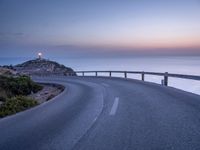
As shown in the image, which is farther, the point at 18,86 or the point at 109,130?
the point at 18,86

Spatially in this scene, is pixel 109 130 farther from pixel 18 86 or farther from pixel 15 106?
pixel 18 86

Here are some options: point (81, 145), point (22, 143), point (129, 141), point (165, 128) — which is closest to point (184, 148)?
point (129, 141)

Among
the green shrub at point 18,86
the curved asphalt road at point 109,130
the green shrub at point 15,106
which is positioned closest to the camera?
the curved asphalt road at point 109,130

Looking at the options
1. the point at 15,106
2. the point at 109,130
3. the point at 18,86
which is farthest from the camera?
the point at 18,86

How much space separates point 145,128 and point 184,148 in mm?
1708

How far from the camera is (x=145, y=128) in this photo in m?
6.78

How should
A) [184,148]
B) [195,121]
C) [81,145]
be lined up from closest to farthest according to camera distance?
[184,148] < [81,145] < [195,121]

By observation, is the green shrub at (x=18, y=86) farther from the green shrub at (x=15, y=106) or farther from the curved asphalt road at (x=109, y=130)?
the curved asphalt road at (x=109, y=130)

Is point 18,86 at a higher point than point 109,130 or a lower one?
higher

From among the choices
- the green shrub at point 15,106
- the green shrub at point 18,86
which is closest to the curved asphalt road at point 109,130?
the green shrub at point 15,106

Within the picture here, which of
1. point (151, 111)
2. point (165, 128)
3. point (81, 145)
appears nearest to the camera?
point (81, 145)

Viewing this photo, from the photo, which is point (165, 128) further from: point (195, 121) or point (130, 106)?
point (130, 106)

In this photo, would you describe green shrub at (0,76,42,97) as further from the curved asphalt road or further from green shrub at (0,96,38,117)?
the curved asphalt road

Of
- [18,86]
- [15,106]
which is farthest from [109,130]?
[18,86]
